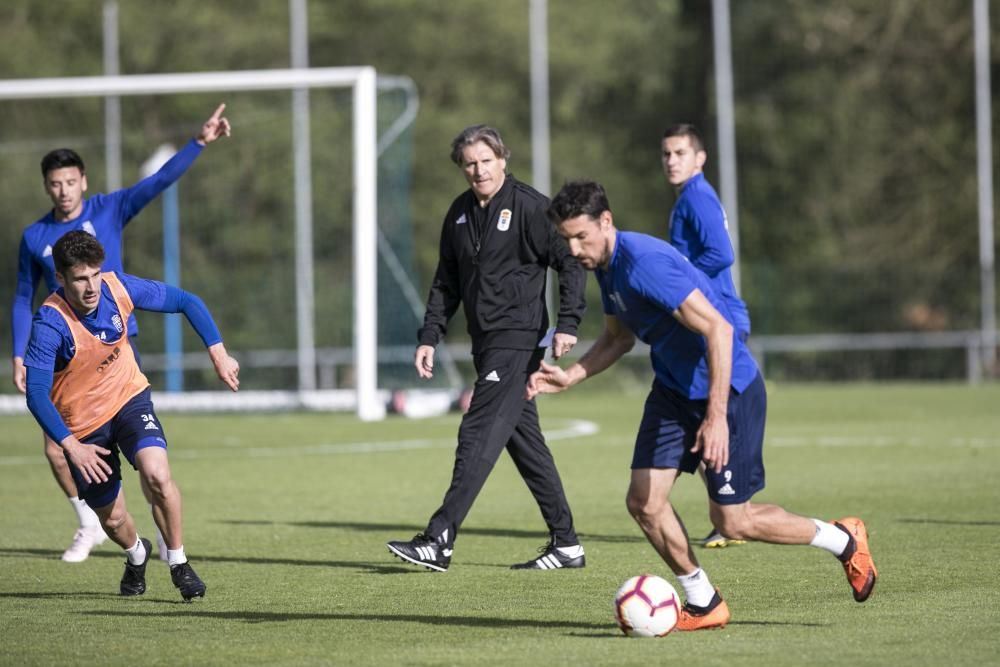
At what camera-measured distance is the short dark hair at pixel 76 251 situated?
801 centimetres

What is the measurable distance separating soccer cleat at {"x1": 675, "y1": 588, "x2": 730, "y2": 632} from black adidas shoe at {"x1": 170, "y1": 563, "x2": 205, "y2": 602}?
2514mm

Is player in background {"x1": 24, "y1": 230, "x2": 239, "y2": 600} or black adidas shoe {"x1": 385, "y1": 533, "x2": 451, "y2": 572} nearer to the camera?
player in background {"x1": 24, "y1": 230, "x2": 239, "y2": 600}

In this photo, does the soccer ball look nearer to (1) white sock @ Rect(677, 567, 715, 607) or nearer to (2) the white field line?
(1) white sock @ Rect(677, 567, 715, 607)

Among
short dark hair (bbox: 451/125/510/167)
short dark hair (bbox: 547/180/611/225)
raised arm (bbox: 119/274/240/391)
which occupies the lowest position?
raised arm (bbox: 119/274/240/391)

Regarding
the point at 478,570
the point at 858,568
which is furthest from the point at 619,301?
the point at 478,570

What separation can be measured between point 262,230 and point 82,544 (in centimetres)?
2256

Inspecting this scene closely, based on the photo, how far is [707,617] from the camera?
7320mm

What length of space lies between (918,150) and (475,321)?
2948 centimetres

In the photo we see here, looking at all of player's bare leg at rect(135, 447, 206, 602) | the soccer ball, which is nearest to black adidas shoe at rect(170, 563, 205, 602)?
player's bare leg at rect(135, 447, 206, 602)

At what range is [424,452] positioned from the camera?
17031mm

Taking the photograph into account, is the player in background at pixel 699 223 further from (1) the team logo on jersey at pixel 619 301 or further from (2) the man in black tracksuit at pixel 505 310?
(1) the team logo on jersey at pixel 619 301

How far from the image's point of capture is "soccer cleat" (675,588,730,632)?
732 cm

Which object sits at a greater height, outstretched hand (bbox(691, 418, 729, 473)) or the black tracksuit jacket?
the black tracksuit jacket

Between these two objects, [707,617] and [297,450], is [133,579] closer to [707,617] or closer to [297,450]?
[707,617]
